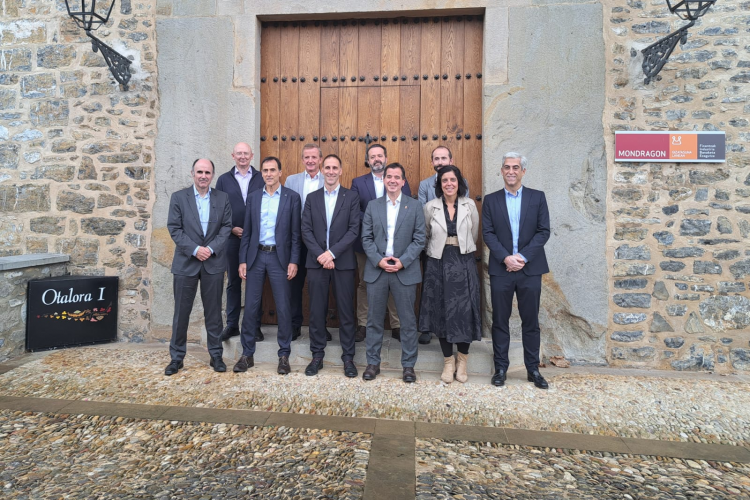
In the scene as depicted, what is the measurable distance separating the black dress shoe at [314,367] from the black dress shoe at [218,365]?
2.03 feet

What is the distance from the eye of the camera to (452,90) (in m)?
4.39

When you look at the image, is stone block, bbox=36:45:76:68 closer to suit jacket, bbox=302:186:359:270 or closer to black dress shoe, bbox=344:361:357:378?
suit jacket, bbox=302:186:359:270

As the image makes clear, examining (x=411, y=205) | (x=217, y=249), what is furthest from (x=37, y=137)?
(x=411, y=205)

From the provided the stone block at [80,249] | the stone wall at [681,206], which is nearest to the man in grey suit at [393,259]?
the stone wall at [681,206]

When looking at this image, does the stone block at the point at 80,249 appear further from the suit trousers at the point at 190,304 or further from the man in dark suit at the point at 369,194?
the man in dark suit at the point at 369,194

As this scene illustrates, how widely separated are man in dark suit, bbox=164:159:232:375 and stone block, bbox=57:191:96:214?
4.22 feet

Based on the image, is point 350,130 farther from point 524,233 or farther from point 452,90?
point 524,233

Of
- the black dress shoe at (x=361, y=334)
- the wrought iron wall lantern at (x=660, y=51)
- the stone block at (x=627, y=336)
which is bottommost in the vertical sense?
the black dress shoe at (x=361, y=334)

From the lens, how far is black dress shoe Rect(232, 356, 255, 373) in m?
3.67

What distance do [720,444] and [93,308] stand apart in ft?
15.1

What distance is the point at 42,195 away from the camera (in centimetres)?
453

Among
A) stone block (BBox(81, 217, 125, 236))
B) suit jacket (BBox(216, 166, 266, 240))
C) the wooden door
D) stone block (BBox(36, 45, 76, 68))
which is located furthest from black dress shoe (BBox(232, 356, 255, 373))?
stone block (BBox(36, 45, 76, 68))

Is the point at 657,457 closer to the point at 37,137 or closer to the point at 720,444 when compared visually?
the point at 720,444

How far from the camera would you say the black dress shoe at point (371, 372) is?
3.54 meters
